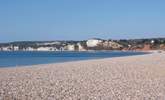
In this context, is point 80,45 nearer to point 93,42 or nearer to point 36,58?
point 93,42

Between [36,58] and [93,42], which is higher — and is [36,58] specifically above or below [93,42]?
below

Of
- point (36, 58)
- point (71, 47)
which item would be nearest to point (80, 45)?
point (71, 47)

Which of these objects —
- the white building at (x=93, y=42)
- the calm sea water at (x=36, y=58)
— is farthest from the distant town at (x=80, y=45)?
the calm sea water at (x=36, y=58)

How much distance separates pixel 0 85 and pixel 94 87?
3.54 metres

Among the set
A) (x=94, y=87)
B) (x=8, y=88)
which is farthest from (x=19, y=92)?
(x=94, y=87)

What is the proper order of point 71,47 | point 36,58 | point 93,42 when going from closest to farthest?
point 36,58, point 93,42, point 71,47

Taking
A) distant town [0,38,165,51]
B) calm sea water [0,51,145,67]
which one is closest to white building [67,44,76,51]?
distant town [0,38,165,51]

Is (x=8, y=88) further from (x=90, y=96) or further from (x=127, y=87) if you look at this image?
(x=127, y=87)

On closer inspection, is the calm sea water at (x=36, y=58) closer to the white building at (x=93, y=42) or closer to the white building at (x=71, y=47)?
the white building at (x=71, y=47)

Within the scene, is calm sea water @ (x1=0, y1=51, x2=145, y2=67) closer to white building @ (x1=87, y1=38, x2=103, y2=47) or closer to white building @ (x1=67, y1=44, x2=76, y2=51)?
white building @ (x1=67, y1=44, x2=76, y2=51)

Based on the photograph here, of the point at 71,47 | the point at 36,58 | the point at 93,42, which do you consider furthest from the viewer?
the point at 71,47

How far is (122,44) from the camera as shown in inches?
7062

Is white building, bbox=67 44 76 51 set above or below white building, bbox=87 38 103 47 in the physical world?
below

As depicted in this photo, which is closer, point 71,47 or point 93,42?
point 93,42
